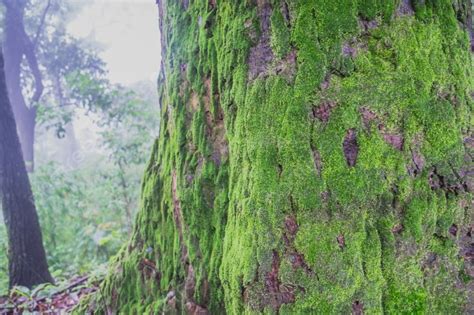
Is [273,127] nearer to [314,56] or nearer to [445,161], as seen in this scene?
[314,56]

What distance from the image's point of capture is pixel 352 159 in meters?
1.45

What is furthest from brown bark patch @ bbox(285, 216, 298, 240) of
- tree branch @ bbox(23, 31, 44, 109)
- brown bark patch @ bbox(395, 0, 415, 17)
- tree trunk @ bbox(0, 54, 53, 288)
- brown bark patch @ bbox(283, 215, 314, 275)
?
tree branch @ bbox(23, 31, 44, 109)

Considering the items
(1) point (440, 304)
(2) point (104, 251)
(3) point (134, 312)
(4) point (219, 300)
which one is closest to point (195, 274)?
(4) point (219, 300)

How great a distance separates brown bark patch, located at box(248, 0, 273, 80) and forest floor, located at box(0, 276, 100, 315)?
3022 millimetres

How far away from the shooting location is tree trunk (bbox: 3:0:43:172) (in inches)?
506

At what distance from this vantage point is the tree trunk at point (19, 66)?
506 inches

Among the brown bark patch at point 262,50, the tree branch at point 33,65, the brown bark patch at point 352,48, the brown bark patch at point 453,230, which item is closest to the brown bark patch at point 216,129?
the brown bark patch at point 262,50

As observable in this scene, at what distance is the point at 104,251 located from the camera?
751 cm

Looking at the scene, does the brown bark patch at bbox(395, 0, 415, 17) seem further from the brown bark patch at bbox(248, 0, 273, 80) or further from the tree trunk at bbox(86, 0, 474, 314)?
the brown bark patch at bbox(248, 0, 273, 80)

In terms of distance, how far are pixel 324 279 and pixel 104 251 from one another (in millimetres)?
6915

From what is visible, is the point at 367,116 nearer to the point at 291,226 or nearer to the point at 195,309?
the point at 291,226

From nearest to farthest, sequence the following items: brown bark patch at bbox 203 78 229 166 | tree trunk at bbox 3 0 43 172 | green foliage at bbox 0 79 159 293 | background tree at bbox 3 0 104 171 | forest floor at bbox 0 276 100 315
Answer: brown bark patch at bbox 203 78 229 166 → forest floor at bbox 0 276 100 315 → green foliage at bbox 0 79 159 293 → tree trunk at bbox 3 0 43 172 → background tree at bbox 3 0 104 171

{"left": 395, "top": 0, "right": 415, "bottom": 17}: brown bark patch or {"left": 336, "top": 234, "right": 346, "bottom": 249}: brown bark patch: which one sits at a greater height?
{"left": 395, "top": 0, "right": 415, "bottom": 17}: brown bark patch

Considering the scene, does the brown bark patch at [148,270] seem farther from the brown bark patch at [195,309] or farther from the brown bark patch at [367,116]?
the brown bark patch at [367,116]
